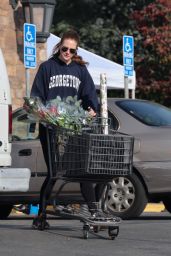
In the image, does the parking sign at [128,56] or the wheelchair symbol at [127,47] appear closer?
the parking sign at [128,56]

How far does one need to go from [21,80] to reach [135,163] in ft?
27.0

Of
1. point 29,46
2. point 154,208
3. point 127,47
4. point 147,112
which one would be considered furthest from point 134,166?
point 127,47

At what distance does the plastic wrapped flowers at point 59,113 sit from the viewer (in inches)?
359

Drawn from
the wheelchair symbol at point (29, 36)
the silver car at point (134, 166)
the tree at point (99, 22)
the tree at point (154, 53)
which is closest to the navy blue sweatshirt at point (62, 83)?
the silver car at point (134, 166)

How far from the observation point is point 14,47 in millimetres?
19531

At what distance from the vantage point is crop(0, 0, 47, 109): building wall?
19375 millimetres

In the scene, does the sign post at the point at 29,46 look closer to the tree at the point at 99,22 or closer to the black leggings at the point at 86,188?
the black leggings at the point at 86,188

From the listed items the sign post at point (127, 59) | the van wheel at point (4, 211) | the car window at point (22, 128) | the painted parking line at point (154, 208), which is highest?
the sign post at point (127, 59)

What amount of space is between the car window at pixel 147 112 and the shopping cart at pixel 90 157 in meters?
2.84

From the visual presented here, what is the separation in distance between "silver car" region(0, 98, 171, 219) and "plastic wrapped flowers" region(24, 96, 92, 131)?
2.42 metres

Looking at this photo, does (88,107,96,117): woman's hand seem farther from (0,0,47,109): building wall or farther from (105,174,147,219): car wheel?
(0,0,47,109): building wall

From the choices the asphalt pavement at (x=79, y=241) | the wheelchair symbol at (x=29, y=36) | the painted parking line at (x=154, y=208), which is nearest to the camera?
the asphalt pavement at (x=79, y=241)

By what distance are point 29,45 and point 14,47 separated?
3506mm

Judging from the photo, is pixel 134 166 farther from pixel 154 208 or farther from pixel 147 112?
pixel 154 208
